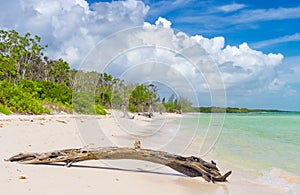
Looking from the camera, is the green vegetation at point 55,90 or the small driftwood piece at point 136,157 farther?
the green vegetation at point 55,90

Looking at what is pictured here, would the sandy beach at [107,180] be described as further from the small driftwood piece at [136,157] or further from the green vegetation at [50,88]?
the green vegetation at [50,88]

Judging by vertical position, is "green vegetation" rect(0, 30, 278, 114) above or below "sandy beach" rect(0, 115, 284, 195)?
above

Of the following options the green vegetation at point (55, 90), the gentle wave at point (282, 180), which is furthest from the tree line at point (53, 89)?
the gentle wave at point (282, 180)

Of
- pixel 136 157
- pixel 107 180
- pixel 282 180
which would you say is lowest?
pixel 282 180

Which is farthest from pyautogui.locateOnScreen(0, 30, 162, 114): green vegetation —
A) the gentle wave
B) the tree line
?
the gentle wave

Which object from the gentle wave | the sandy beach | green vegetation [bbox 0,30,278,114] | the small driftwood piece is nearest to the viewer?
the sandy beach

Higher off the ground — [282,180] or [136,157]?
[136,157]

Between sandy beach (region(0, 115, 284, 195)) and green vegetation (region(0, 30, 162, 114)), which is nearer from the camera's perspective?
sandy beach (region(0, 115, 284, 195))

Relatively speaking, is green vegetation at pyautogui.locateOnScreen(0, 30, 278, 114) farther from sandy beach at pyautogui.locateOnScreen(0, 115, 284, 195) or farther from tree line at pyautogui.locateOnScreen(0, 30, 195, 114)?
sandy beach at pyautogui.locateOnScreen(0, 115, 284, 195)

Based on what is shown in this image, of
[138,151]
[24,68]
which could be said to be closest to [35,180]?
[138,151]

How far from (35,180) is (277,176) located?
20.1 feet

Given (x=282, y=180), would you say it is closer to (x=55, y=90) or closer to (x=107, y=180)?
(x=107, y=180)

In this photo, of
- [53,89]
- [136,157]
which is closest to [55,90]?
[53,89]

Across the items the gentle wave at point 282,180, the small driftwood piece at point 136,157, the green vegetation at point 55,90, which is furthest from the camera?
the green vegetation at point 55,90
